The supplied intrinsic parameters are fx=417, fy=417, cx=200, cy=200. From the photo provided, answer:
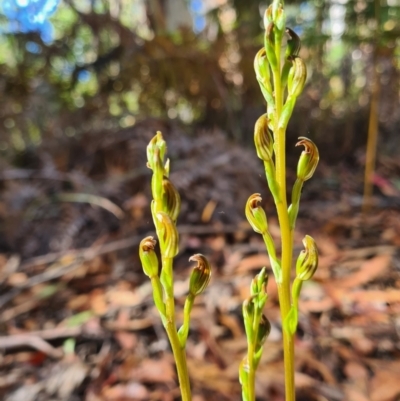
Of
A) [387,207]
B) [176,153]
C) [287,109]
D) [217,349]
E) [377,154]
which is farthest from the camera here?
[377,154]

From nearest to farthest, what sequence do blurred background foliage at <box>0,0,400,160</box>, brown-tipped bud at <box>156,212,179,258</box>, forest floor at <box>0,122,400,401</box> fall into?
brown-tipped bud at <box>156,212,179,258</box>
forest floor at <box>0,122,400,401</box>
blurred background foliage at <box>0,0,400,160</box>

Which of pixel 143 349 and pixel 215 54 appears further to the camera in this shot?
pixel 215 54

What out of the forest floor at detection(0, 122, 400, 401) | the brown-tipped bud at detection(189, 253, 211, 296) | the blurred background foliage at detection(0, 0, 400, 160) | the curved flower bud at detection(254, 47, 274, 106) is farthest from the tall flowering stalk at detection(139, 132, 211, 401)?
the blurred background foliage at detection(0, 0, 400, 160)

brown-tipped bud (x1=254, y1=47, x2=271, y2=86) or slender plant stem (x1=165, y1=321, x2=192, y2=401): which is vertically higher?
brown-tipped bud (x1=254, y1=47, x2=271, y2=86)

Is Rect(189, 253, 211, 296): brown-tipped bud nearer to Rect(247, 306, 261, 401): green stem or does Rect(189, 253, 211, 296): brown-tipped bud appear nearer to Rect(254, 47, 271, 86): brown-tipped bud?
Rect(247, 306, 261, 401): green stem

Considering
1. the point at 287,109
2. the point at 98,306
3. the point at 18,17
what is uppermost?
the point at 18,17

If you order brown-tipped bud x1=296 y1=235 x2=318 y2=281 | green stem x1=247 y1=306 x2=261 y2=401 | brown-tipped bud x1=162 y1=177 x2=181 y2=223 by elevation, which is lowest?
green stem x1=247 y1=306 x2=261 y2=401

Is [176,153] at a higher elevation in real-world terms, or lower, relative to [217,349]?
higher

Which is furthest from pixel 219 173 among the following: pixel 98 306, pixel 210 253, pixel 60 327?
pixel 60 327

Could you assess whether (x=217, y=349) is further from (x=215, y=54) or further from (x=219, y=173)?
(x=215, y=54)
